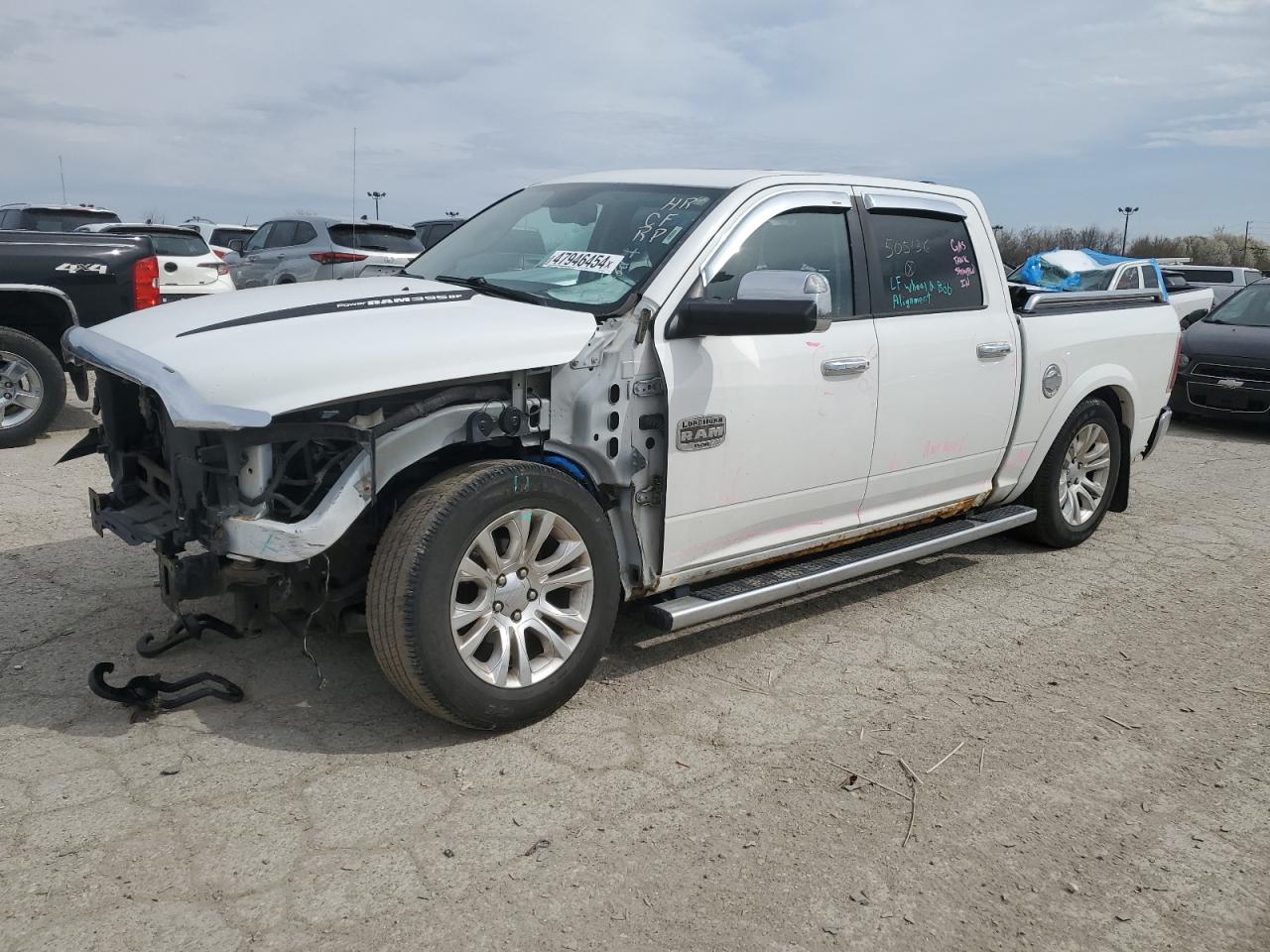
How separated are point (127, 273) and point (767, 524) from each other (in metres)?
5.85

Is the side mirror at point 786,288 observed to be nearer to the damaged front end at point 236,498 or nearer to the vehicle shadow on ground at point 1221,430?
the damaged front end at point 236,498

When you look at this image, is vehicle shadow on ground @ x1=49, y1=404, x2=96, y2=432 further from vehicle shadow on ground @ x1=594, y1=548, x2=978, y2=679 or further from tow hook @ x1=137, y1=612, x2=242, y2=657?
Result: vehicle shadow on ground @ x1=594, y1=548, x2=978, y2=679

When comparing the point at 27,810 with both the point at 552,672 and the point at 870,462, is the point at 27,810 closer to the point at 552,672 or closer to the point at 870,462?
the point at 552,672

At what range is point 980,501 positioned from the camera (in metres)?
5.25

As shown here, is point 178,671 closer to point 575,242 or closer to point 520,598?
point 520,598

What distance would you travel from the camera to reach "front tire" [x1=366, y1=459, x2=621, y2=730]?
3195mm

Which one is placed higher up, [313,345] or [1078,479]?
[313,345]

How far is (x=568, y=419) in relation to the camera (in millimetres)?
3596

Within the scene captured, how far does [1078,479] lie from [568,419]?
351 cm

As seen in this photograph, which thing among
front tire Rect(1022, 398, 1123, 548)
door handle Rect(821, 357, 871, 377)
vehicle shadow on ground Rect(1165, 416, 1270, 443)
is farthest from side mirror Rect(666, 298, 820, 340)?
vehicle shadow on ground Rect(1165, 416, 1270, 443)

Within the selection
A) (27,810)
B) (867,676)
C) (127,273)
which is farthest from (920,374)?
(127,273)

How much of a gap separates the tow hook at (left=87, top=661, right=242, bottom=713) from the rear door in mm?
2650

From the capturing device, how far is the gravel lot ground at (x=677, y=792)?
2.62m

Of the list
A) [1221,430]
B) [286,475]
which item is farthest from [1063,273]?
[286,475]
